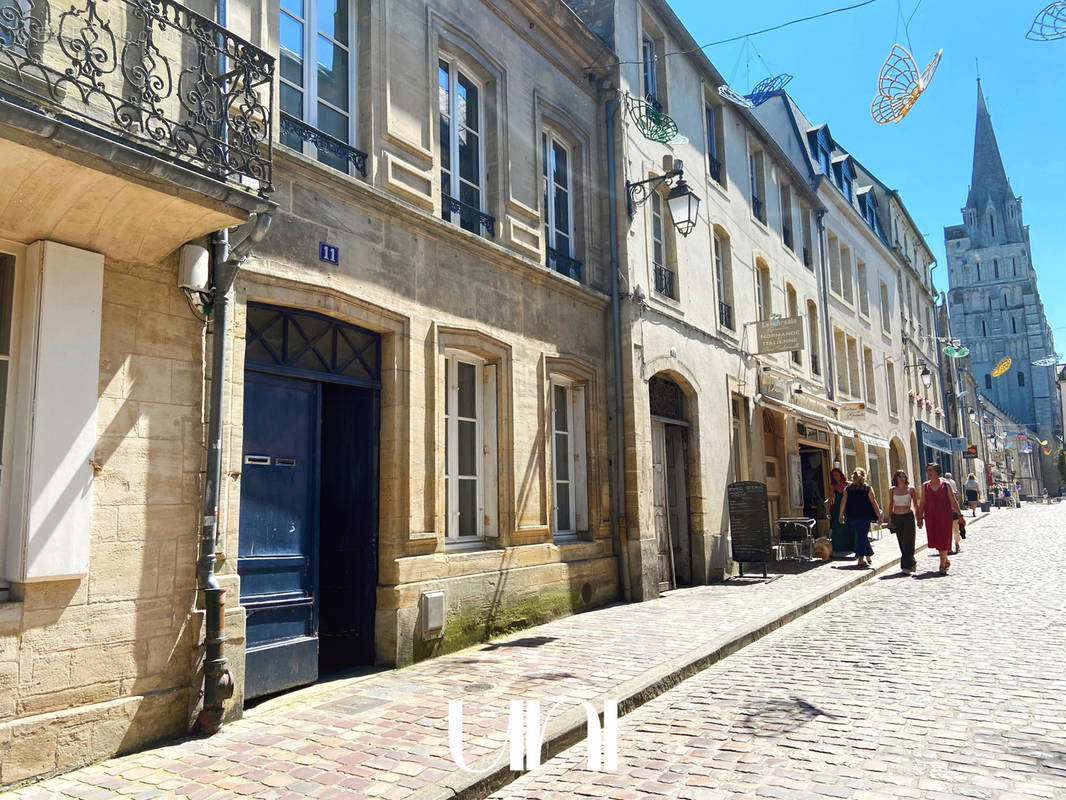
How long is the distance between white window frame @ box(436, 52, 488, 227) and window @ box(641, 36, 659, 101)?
439cm

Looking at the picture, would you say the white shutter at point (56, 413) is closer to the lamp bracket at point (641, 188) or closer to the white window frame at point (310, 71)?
the white window frame at point (310, 71)

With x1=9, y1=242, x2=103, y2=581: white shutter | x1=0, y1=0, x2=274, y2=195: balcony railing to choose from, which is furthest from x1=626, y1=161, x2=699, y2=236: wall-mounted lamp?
x1=9, y1=242, x2=103, y2=581: white shutter

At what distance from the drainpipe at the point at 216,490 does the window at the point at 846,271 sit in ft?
65.8

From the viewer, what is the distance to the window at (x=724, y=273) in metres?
14.1

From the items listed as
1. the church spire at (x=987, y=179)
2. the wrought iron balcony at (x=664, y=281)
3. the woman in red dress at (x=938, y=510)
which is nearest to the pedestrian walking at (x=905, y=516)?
the woman in red dress at (x=938, y=510)

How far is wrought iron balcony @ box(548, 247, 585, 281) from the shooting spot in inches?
372

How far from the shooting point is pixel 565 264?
32.0ft

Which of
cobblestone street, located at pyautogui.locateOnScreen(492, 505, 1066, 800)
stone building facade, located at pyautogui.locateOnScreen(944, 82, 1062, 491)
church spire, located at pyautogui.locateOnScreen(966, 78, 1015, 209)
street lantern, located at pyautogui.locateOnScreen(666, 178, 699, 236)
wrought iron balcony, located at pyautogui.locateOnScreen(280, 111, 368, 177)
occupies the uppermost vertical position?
church spire, located at pyautogui.locateOnScreen(966, 78, 1015, 209)

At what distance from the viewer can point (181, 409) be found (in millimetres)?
4953

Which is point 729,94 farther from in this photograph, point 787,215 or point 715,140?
point 787,215

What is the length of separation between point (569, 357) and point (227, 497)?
4.84 meters

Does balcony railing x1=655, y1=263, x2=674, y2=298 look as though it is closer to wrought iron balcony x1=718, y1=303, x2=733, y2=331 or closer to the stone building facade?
wrought iron balcony x1=718, y1=303, x2=733, y2=331

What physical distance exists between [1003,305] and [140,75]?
104m

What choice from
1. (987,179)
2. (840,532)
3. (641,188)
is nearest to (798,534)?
(840,532)
